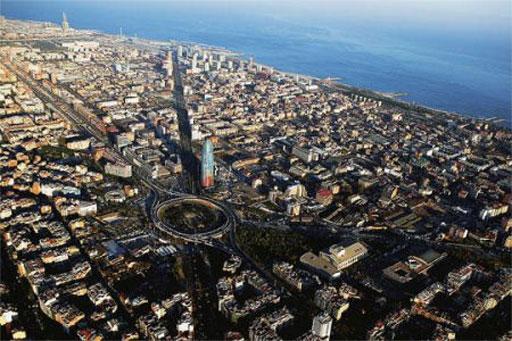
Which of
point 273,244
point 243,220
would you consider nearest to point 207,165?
point 243,220

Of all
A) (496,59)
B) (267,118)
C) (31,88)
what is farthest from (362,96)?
(496,59)

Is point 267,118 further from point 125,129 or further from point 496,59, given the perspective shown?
point 496,59

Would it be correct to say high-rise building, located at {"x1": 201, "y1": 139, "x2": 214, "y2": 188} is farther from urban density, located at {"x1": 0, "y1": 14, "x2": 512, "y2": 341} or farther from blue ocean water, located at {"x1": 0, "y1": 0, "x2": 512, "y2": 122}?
blue ocean water, located at {"x1": 0, "y1": 0, "x2": 512, "y2": 122}

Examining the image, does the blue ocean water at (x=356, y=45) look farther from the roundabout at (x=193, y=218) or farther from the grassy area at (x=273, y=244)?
the roundabout at (x=193, y=218)

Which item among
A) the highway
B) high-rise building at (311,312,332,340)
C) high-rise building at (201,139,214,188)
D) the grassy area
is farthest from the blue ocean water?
high-rise building at (311,312,332,340)

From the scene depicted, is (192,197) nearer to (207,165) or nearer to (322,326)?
(207,165)

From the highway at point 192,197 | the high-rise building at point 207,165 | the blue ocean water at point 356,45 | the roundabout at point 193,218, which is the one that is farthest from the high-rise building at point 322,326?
the blue ocean water at point 356,45
